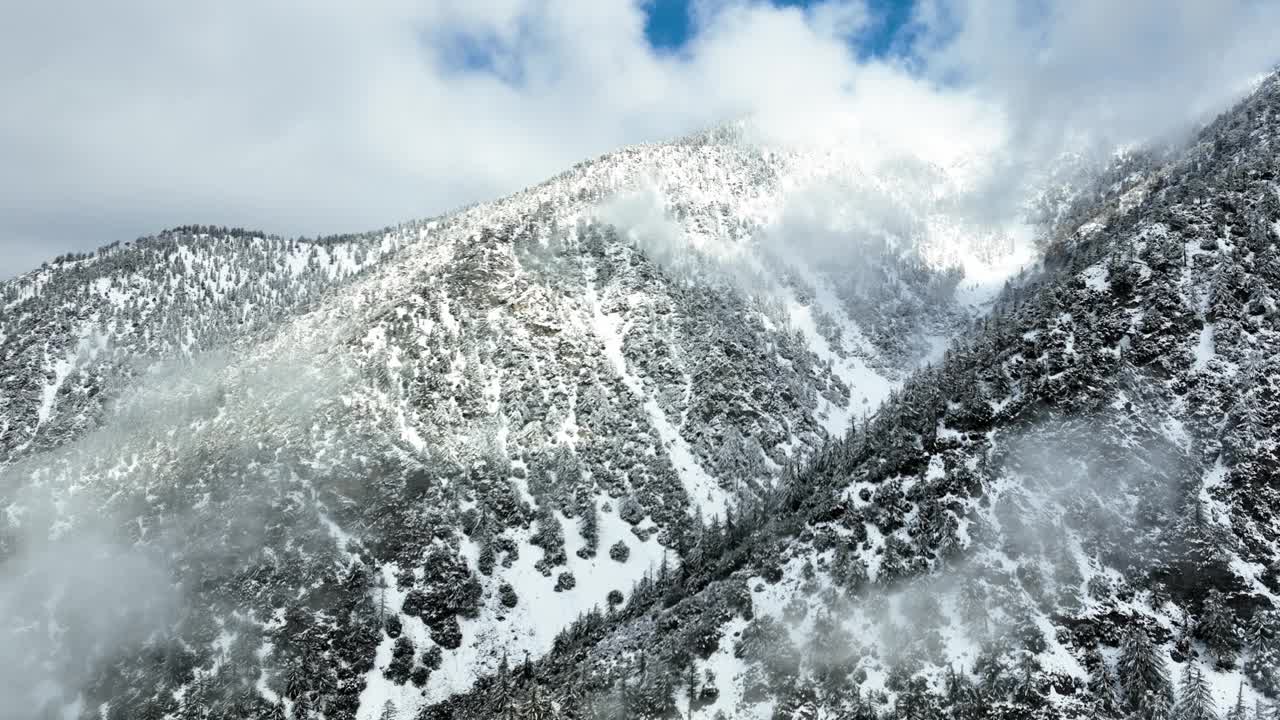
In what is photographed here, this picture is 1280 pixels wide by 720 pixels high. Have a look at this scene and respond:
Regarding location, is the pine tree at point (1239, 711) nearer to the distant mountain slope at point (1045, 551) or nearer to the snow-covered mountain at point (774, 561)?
the distant mountain slope at point (1045, 551)

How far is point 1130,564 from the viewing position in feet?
431

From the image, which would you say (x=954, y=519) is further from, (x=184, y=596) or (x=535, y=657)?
(x=184, y=596)

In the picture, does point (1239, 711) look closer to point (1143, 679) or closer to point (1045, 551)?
point (1143, 679)

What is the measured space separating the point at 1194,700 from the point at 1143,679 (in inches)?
244

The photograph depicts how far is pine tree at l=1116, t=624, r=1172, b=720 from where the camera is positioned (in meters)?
112

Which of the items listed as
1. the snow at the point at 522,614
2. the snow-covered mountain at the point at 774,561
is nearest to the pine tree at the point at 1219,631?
the snow-covered mountain at the point at 774,561

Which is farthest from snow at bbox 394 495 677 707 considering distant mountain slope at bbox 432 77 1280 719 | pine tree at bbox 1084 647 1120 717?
pine tree at bbox 1084 647 1120 717

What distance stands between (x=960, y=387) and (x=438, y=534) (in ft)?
406

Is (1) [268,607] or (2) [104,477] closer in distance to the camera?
(1) [268,607]

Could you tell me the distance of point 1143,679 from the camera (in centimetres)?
11431

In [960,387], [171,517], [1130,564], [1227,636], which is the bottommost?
[1227,636]

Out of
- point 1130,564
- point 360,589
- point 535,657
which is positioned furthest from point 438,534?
point 1130,564

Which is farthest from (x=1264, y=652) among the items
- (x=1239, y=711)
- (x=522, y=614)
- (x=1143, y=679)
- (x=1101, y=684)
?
(x=522, y=614)

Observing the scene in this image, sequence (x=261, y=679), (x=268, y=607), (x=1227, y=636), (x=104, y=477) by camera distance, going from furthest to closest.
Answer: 1. (x=104, y=477)
2. (x=268, y=607)
3. (x=261, y=679)
4. (x=1227, y=636)
